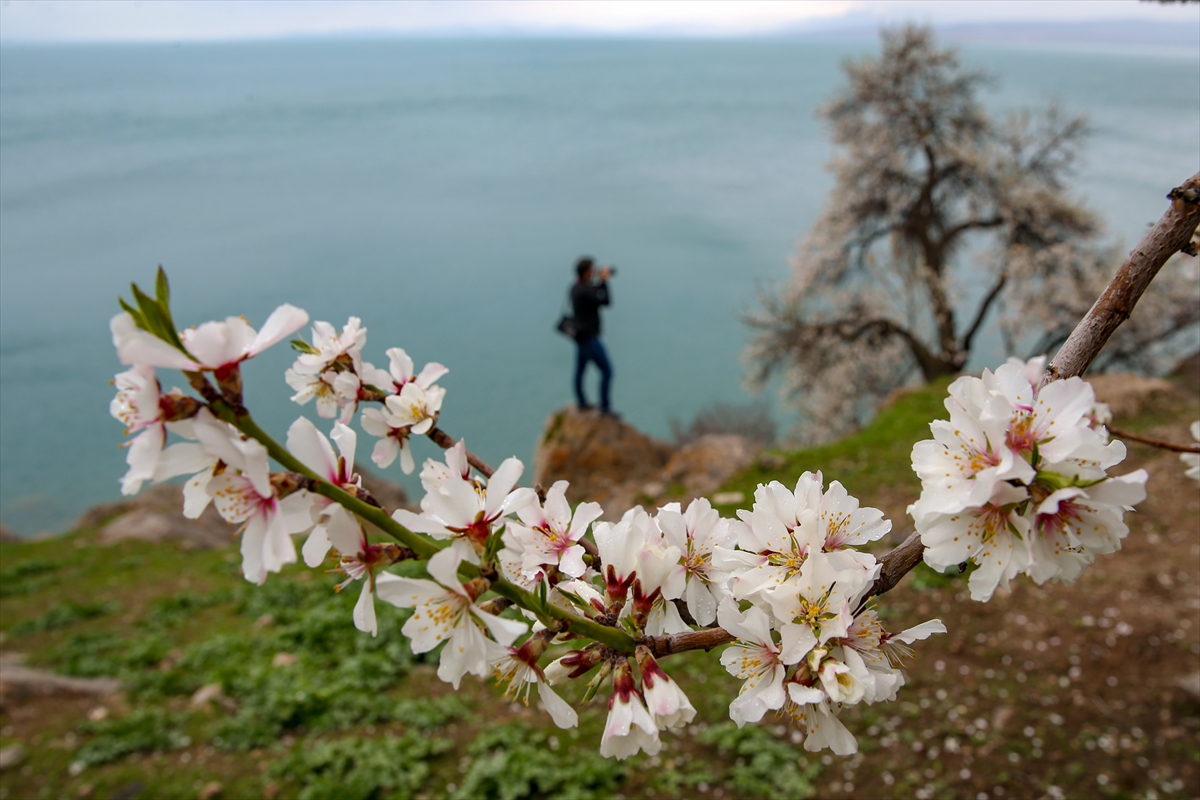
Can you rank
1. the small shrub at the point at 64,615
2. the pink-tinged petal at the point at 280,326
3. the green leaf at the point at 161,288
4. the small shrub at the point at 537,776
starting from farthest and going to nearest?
the small shrub at the point at 64,615 < the small shrub at the point at 537,776 < the pink-tinged petal at the point at 280,326 < the green leaf at the point at 161,288

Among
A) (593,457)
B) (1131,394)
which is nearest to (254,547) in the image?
(593,457)

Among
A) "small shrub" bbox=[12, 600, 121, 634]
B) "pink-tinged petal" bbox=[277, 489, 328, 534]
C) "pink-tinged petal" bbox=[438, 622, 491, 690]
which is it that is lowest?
"small shrub" bbox=[12, 600, 121, 634]

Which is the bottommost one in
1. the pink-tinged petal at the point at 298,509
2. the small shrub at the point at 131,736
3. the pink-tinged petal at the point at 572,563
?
the small shrub at the point at 131,736

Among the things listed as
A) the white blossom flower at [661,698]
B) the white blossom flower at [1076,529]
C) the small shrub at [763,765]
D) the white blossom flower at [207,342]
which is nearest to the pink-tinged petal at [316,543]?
the white blossom flower at [207,342]

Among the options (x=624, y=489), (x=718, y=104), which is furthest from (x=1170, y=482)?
(x=718, y=104)

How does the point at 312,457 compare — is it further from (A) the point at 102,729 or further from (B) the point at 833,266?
(B) the point at 833,266

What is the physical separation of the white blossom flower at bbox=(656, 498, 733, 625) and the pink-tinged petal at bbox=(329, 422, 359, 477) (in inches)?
17.1

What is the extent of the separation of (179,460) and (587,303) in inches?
276

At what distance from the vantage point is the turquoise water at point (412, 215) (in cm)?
700

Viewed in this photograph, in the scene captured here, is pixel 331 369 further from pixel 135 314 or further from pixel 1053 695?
pixel 1053 695

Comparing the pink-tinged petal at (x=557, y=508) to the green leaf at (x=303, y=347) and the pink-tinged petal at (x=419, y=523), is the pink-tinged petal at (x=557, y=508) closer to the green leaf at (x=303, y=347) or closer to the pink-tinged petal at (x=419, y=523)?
the pink-tinged petal at (x=419, y=523)

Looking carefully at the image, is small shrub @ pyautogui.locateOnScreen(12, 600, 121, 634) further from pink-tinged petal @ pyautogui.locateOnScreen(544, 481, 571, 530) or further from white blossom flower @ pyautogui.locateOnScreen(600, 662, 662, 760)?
white blossom flower @ pyautogui.locateOnScreen(600, 662, 662, 760)

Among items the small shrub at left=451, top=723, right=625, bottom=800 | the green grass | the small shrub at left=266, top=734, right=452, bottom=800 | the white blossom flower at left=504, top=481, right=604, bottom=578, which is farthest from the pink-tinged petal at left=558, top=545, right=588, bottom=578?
the green grass

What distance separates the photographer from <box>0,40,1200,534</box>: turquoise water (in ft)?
23.0
